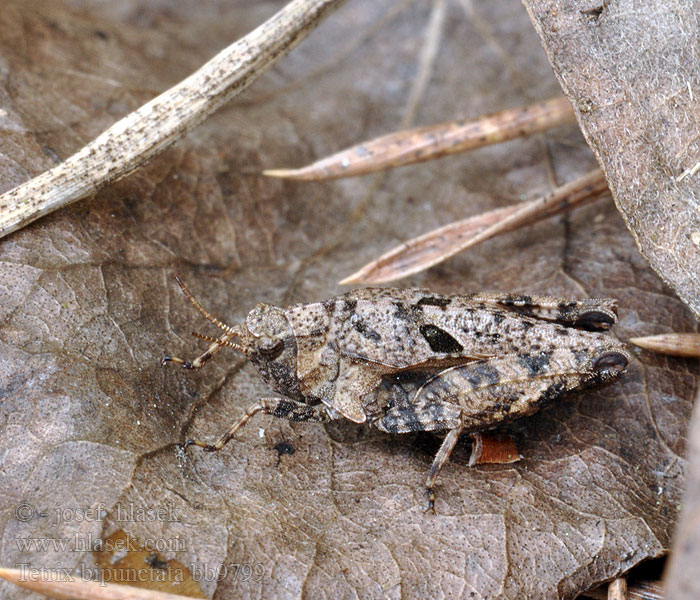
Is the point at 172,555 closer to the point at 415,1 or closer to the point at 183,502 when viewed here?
the point at 183,502

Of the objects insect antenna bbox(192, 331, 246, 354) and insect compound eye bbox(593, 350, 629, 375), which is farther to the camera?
insect antenna bbox(192, 331, 246, 354)

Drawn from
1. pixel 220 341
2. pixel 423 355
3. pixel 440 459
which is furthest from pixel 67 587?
pixel 423 355

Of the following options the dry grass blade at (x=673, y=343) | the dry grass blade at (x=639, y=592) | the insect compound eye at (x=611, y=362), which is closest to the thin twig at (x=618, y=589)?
the dry grass blade at (x=639, y=592)

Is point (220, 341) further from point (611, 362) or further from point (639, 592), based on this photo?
point (639, 592)

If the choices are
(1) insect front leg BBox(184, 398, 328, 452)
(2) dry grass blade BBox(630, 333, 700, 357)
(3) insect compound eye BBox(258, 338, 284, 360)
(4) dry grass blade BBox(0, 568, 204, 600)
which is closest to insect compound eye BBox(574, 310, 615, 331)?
(2) dry grass blade BBox(630, 333, 700, 357)

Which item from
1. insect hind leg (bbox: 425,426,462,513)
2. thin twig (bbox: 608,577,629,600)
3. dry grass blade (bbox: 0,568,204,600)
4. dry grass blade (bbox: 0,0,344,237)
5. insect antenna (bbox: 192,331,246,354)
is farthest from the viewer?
insect antenna (bbox: 192,331,246,354)
